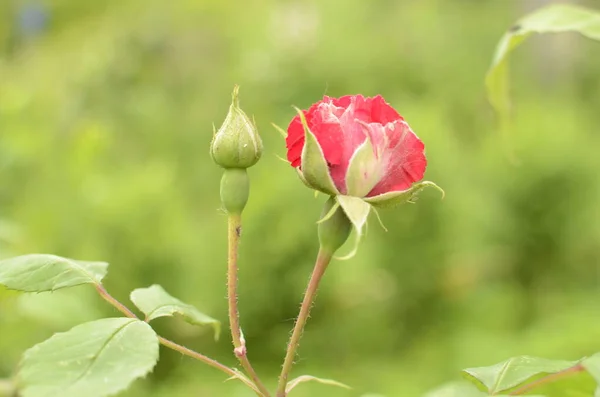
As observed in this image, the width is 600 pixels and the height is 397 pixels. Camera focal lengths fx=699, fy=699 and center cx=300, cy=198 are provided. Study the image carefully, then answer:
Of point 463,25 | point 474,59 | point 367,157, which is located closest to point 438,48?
point 474,59

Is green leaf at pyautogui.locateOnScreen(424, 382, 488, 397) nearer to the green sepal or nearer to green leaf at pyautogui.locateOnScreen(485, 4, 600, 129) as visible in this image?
the green sepal

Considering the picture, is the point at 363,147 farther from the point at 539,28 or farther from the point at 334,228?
the point at 539,28

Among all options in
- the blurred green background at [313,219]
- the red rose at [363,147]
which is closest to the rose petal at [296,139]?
the red rose at [363,147]

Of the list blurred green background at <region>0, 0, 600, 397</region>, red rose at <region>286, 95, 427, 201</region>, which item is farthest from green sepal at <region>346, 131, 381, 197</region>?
blurred green background at <region>0, 0, 600, 397</region>

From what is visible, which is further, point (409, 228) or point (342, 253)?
point (409, 228)

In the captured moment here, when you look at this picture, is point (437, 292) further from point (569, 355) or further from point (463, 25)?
point (463, 25)

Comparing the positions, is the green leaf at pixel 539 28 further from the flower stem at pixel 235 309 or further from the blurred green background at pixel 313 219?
the blurred green background at pixel 313 219
